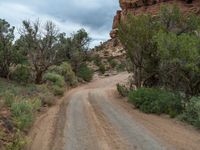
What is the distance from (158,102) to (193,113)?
133 inches

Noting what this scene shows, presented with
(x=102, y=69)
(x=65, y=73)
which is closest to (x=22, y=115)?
(x=65, y=73)

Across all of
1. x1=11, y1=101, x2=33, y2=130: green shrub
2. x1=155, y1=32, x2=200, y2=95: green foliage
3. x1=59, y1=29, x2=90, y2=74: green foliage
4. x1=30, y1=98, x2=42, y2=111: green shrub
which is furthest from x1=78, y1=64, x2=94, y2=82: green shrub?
x1=11, y1=101, x2=33, y2=130: green shrub

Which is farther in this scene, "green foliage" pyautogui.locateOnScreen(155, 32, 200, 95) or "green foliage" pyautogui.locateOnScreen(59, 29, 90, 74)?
Result: "green foliage" pyautogui.locateOnScreen(59, 29, 90, 74)

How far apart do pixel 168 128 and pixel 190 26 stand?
15187mm

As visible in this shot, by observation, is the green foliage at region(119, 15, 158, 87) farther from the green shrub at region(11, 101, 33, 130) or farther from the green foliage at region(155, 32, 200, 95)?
the green shrub at region(11, 101, 33, 130)

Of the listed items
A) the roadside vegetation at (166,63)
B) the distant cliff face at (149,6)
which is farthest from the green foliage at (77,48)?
the roadside vegetation at (166,63)

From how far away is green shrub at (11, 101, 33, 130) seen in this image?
14793 mm

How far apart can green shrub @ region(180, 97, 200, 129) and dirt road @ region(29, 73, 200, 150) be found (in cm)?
45

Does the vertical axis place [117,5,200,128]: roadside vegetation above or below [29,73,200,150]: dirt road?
above

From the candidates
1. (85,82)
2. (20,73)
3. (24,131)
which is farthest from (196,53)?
(85,82)

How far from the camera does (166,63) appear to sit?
24.1 meters

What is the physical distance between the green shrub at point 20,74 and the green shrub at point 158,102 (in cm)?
1393

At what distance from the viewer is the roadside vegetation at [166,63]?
19.3 metres

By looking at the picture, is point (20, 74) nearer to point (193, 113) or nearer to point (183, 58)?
point (183, 58)
